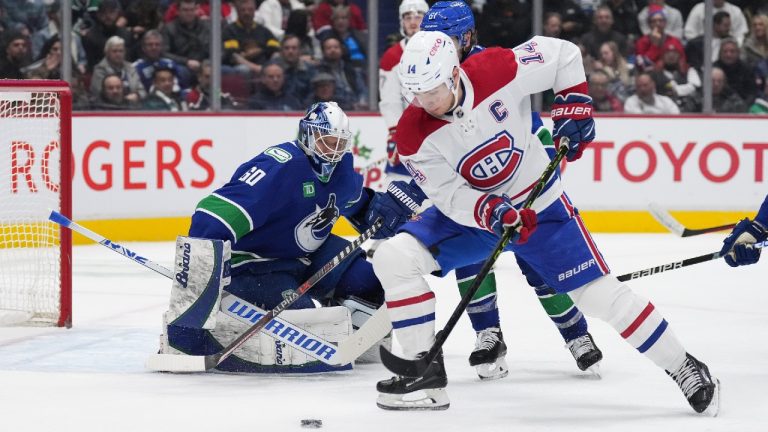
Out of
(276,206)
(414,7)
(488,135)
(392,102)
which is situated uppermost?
(414,7)

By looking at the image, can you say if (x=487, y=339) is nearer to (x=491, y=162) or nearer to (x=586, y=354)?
(x=586, y=354)

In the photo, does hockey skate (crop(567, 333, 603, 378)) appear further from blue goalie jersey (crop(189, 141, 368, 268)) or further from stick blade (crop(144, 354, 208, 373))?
stick blade (crop(144, 354, 208, 373))

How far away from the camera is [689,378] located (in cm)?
324

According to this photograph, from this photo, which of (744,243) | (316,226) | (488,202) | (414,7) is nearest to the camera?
(488,202)

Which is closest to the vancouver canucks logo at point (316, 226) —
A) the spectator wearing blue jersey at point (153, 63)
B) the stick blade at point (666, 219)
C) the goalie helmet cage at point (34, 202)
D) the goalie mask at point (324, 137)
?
the goalie mask at point (324, 137)

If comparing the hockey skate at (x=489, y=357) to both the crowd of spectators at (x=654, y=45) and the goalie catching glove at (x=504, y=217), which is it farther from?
the crowd of spectators at (x=654, y=45)

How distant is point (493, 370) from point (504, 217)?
30.1 inches

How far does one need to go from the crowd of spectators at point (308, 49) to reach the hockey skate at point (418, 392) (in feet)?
13.7

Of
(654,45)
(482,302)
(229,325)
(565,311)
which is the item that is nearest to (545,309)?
(565,311)

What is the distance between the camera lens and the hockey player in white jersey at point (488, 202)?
3.24 m

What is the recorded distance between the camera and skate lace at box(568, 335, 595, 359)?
→ 3.80 metres

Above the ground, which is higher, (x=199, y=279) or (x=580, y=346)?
(x=199, y=279)

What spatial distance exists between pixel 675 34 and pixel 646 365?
4.35 meters

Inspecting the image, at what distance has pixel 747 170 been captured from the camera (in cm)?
763
